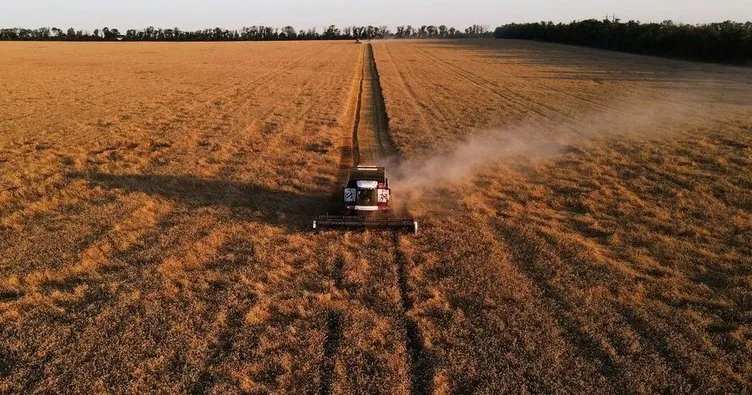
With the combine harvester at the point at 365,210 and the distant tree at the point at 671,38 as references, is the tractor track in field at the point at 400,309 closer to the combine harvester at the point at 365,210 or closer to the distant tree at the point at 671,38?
the combine harvester at the point at 365,210

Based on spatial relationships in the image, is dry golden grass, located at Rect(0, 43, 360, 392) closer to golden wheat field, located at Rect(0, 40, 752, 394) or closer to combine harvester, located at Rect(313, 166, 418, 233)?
golden wheat field, located at Rect(0, 40, 752, 394)

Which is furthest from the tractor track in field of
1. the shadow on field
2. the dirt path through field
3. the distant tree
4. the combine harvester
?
the distant tree

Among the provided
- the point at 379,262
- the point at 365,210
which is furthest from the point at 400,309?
the point at 365,210

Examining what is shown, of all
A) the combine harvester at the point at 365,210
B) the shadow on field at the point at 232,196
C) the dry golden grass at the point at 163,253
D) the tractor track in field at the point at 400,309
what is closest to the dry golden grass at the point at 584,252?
the tractor track in field at the point at 400,309

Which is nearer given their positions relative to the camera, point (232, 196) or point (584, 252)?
point (584, 252)

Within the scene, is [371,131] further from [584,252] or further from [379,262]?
[584,252]
